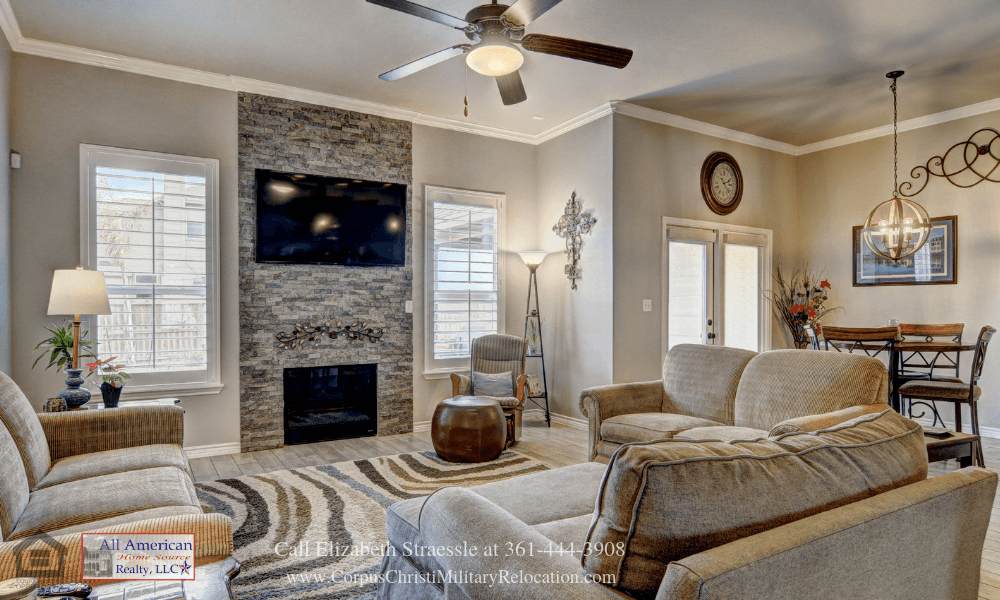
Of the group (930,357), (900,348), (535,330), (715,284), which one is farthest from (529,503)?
(930,357)

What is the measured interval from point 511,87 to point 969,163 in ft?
15.3

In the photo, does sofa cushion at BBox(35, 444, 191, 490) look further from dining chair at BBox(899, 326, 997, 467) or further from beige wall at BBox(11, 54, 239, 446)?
dining chair at BBox(899, 326, 997, 467)

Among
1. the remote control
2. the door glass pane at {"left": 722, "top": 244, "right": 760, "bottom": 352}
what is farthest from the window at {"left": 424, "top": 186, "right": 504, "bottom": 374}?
the remote control

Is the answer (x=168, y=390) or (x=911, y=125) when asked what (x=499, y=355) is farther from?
(x=911, y=125)

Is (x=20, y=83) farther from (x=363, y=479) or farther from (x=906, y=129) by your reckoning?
(x=906, y=129)

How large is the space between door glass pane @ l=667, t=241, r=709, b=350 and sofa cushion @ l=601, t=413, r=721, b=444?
2067mm

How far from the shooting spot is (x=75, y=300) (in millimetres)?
3148

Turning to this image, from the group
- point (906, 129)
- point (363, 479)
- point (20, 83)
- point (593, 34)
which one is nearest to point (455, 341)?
point (363, 479)

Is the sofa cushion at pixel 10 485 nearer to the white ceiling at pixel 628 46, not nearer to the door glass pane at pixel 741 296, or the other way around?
the white ceiling at pixel 628 46

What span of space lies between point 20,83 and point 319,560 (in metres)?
3.86

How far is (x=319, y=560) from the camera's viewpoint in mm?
2523

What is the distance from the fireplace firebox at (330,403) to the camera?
471 centimetres

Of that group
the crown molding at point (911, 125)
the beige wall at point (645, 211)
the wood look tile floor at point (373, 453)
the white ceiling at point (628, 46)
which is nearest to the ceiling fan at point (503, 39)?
the white ceiling at point (628, 46)

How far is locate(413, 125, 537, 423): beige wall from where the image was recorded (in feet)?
17.4
